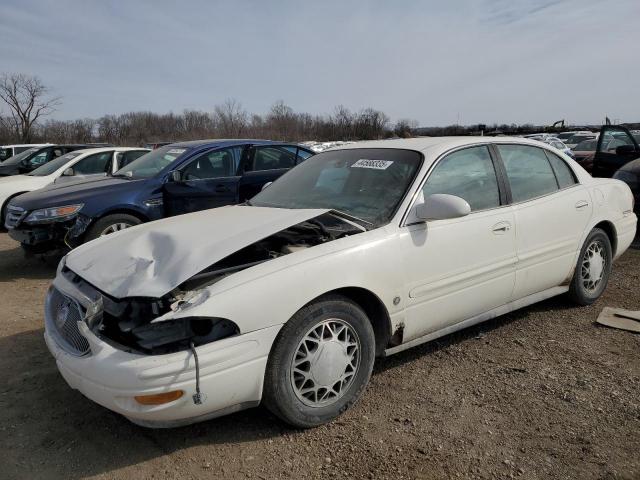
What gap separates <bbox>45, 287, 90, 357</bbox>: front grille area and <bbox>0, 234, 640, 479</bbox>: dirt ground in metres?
0.52

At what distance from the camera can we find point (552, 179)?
13.6 ft

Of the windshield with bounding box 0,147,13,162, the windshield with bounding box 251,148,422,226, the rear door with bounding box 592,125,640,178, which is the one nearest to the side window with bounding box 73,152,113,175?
the windshield with bounding box 251,148,422,226

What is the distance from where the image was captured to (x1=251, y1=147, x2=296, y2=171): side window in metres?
7.06

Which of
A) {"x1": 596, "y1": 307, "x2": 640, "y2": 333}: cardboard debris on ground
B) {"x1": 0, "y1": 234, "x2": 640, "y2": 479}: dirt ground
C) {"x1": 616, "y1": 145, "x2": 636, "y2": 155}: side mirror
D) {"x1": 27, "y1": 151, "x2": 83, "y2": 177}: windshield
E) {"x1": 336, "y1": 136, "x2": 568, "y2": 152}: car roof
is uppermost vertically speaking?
{"x1": 336, "y1": 136, "x2": 568, "y2": 152}: car roof

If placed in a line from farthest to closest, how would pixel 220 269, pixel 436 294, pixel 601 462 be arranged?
pixel 436 294
pixel 220 269
pixel 601 462

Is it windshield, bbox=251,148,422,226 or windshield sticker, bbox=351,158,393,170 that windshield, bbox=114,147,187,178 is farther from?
windshield sticker, bbox=351,158,393,170

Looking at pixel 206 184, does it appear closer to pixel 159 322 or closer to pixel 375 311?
pixel 375 311

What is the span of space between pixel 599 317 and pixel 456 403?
201cm

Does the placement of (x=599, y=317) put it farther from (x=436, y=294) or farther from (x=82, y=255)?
(x=82, y=255)

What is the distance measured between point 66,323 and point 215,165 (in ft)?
13.8

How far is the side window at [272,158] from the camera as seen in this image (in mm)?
7062

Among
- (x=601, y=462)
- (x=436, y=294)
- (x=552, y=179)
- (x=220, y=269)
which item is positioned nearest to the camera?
(x=601, y=462)

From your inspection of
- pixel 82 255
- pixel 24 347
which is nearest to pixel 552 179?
pixel 82 255

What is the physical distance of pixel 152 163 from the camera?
6.82 m
